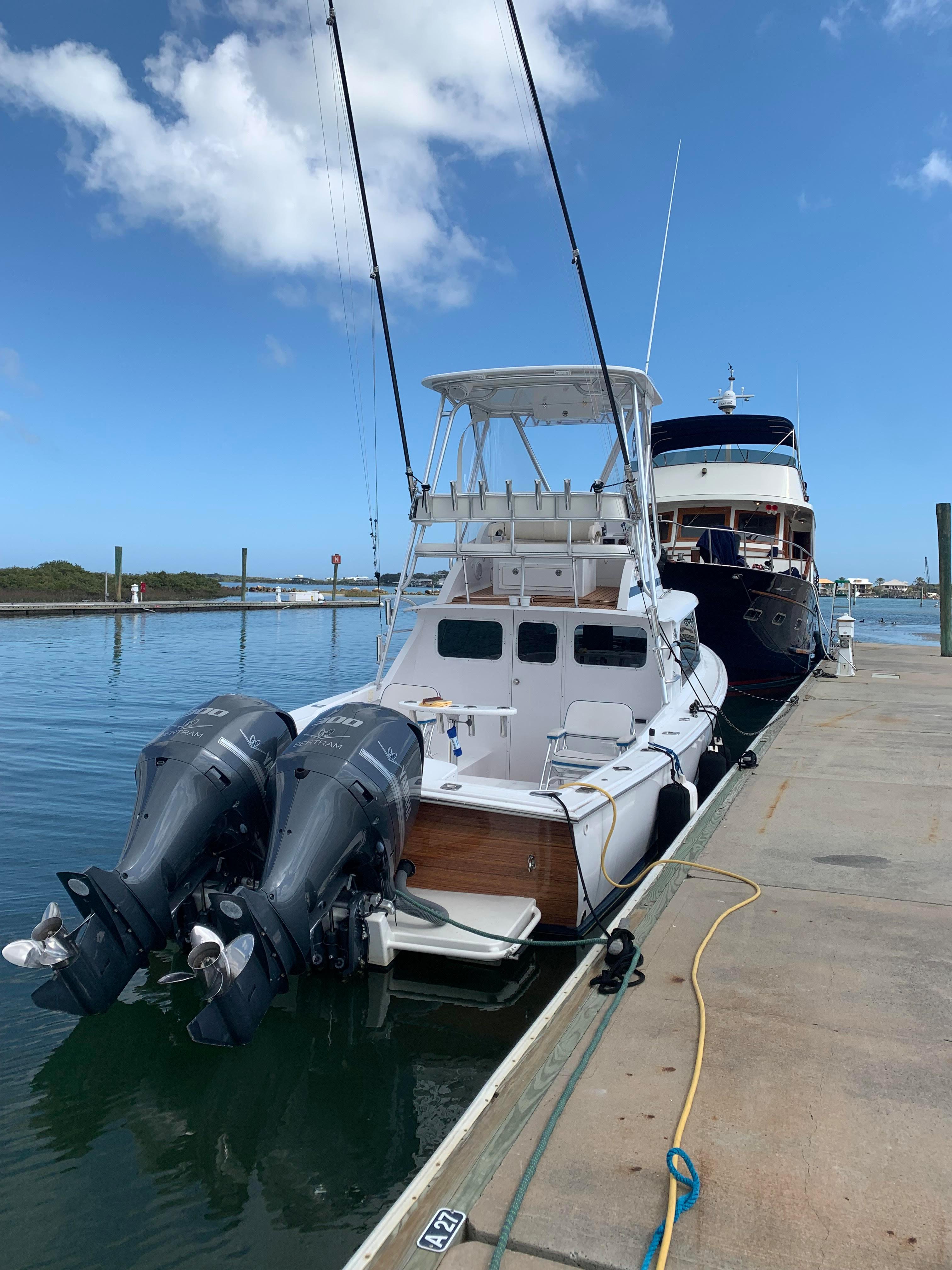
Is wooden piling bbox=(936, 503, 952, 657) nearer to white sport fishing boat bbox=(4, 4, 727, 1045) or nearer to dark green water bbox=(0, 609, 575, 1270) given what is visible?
white sport fishing boat bbox=(4, 4, 727, 1045)

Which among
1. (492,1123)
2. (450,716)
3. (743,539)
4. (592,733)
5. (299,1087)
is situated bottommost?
(299,1087)

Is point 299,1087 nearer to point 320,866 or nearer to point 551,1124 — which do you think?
point 320,866

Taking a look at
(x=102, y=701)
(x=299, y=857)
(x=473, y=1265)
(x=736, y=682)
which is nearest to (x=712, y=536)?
(x=736, y=682)

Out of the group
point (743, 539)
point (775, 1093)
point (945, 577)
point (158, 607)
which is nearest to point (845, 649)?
point (743, 539)

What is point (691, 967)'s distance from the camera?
12.5 ft

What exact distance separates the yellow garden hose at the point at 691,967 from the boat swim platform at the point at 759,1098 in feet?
0.11

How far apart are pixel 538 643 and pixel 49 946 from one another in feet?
15.7

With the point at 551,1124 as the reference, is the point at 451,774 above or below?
above

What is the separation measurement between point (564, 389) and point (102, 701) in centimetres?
1055

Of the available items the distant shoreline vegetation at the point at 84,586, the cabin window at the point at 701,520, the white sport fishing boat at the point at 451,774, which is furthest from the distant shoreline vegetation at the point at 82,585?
the white sport fishing boat at the point at 451,774

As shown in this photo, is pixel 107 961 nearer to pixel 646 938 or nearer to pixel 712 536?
pixel 646 938

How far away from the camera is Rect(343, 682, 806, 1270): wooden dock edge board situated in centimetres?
221

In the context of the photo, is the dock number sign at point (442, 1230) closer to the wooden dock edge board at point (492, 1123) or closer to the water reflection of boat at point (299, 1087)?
the wooden dock edge board at point (492, 1123)

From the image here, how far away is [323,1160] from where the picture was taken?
339 centimetres
